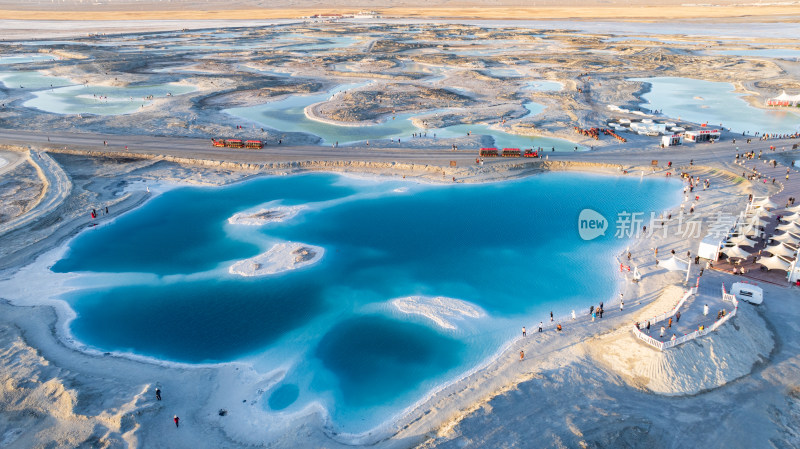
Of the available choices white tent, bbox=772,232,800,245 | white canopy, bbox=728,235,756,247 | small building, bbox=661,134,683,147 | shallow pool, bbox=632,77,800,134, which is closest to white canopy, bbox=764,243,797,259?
white tent, bbox=772,232,800,245

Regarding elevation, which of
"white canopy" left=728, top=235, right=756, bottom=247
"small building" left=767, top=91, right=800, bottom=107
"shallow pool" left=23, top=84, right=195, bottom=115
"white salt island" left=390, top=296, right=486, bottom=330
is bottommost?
"white salt island" left=390, top=296, right=486, bottom=330

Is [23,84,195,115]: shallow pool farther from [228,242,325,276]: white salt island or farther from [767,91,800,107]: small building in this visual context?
[767,91,800,107]: small building

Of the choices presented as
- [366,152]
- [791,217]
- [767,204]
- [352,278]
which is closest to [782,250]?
[791,217]

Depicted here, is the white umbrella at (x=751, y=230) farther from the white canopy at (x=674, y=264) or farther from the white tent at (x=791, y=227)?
the white canopy at (x=674, y=264)

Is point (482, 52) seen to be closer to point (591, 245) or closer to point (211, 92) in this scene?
point (211, 92)

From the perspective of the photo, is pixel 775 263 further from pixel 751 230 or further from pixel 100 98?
pixel 100 98

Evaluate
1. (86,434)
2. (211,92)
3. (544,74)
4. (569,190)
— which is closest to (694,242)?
(569,190)
